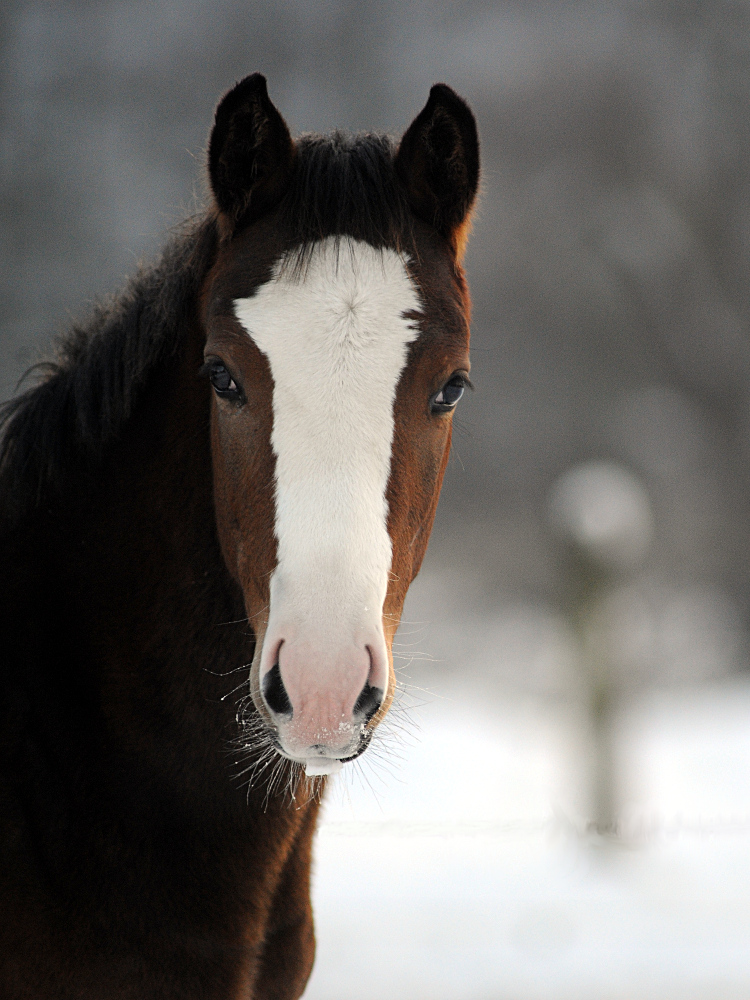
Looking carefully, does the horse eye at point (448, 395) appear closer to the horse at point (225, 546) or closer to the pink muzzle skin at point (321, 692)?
the horse at point (225, 546)

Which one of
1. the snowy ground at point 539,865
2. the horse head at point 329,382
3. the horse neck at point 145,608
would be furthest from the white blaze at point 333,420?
the snowy ground at point 539,865

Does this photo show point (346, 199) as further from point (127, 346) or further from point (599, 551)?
point (599, 551)

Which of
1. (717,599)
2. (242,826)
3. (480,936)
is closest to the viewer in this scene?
(242,826)

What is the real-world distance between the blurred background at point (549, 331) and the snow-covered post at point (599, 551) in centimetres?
2

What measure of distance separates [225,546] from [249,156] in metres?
0.85

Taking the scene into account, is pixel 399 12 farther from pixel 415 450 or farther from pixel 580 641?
pixel 415 450

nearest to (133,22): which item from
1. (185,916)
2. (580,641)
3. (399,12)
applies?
(399,12)

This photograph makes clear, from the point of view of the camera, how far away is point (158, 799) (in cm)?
167

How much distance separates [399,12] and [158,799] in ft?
25.4

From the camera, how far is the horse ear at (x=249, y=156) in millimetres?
1693

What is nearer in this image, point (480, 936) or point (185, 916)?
point (185, 916)

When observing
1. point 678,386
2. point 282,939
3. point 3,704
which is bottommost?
point 282,939

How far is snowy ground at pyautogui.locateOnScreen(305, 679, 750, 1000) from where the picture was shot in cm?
387

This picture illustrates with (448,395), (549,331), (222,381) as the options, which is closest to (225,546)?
(222,381)
